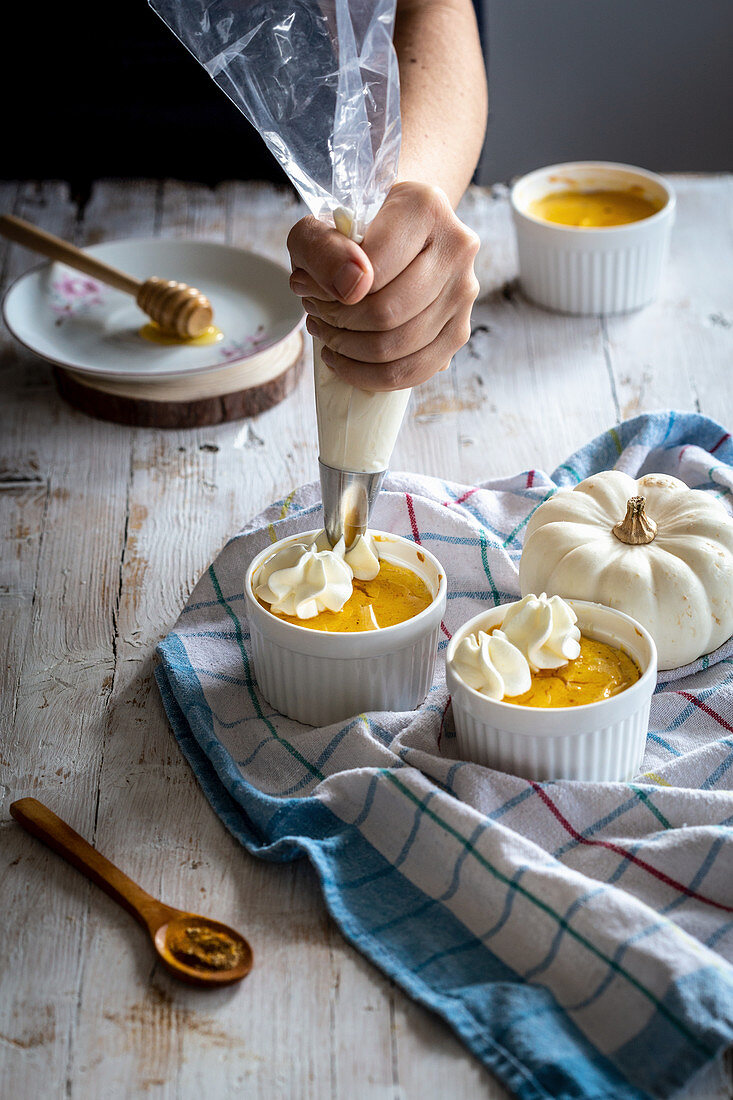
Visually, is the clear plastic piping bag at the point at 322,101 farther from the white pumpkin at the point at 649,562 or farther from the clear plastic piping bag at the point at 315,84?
the white pumpkin at the point at 649,562

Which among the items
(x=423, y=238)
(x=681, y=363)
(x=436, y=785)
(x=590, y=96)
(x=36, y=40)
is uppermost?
(x=423, y=238)

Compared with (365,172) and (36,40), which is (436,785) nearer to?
(365,172)

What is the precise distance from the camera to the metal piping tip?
1054 mm

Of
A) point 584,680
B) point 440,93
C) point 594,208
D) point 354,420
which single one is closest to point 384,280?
point 354,420

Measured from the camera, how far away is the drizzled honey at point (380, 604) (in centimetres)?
103

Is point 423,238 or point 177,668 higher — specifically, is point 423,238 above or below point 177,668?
above

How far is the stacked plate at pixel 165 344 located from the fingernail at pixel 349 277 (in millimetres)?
597

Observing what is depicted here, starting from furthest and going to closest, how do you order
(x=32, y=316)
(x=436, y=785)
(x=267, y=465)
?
1. (x=32, y=316)
2. (x=267, y=465)
3. (x=436, y=785)

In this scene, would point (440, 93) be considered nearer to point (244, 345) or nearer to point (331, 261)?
point (244, 345)

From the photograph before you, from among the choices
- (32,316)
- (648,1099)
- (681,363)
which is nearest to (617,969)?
(648,1099)

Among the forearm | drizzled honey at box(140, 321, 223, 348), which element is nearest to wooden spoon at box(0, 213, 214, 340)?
drizzled honey at box(140, 321, 223, 348)

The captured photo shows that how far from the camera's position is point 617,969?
2.60ft

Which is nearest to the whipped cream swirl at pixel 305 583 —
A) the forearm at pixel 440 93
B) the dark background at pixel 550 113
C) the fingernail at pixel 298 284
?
the fingernail at pixel 298 284

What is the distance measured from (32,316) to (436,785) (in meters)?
1.05
